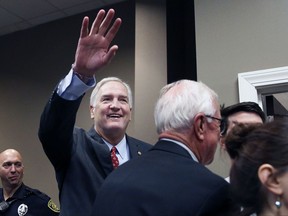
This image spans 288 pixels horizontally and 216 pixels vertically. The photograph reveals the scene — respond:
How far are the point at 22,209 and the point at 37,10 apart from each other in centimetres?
180

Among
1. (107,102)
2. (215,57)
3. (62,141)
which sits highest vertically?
(215,57)

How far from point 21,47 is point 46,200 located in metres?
1.75

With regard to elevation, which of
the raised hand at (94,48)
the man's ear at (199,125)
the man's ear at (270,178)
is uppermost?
the raised hand at (94,48)

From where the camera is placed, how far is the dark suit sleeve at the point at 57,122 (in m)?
1.27

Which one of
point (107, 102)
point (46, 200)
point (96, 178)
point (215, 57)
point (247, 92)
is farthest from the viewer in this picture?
point (46, 200)

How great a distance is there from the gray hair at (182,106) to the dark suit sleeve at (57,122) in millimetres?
293

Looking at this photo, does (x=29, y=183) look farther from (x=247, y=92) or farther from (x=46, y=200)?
(x=247, y=92)

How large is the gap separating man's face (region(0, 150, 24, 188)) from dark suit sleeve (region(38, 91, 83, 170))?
1717 millimetres

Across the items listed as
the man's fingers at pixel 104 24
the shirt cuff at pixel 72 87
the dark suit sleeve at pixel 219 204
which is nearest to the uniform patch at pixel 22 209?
the shirt cuff at pixel 72 87

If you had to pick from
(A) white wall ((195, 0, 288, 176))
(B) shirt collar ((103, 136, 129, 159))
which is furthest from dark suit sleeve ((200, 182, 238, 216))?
(A) white wall ((195, 0, 288, 176))

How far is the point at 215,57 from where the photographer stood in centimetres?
230

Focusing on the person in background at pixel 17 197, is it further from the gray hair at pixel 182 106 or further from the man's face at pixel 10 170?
the gray hair at pixel 182 106

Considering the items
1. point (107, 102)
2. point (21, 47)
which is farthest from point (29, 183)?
point (107, 102)

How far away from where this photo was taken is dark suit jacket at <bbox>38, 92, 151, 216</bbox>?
1.28 m
